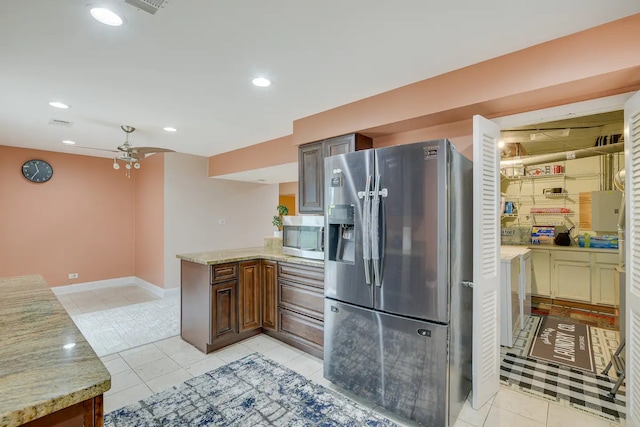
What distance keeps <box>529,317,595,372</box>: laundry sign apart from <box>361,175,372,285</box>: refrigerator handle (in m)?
2.25

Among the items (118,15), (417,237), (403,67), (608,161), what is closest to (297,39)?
(403,67)

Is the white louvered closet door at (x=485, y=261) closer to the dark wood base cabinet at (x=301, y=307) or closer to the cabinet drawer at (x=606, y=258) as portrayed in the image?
the dark wood base cabinet at (x=301, y=307)

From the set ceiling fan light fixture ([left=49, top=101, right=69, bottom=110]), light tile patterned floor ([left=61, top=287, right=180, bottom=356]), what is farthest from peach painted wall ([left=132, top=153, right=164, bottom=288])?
ceiling fan light fixture ([left=49, top=101, right=69, bottom=110])

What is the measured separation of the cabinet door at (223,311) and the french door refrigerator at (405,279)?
1315mm

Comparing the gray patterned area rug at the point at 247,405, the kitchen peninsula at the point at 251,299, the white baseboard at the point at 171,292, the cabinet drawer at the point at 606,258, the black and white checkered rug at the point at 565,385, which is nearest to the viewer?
the gray patterned area rug at the point at 247,405

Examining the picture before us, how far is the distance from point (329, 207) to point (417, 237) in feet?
2.58

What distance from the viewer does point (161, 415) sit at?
→ 7.02 ft

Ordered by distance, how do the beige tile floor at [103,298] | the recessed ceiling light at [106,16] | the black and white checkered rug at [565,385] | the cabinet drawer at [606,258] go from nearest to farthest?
the recessed ceiling light at [106,16], the black and white checkered rug at [565,385], the cabinet drawer at [606,258], the beige tile floor at [103,298]

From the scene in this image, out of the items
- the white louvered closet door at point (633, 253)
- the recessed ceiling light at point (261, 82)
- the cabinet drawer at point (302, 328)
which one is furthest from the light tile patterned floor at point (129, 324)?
the white louvered closet door at point (633, 253)

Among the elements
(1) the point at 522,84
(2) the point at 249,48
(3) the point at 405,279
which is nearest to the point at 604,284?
(1) the point at 522,84

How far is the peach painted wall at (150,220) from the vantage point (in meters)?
5.25

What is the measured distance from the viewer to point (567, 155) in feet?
14.7

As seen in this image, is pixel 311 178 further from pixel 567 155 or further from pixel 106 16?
pixel 567 155

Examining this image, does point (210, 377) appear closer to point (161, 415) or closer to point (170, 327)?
point (161, 415)
